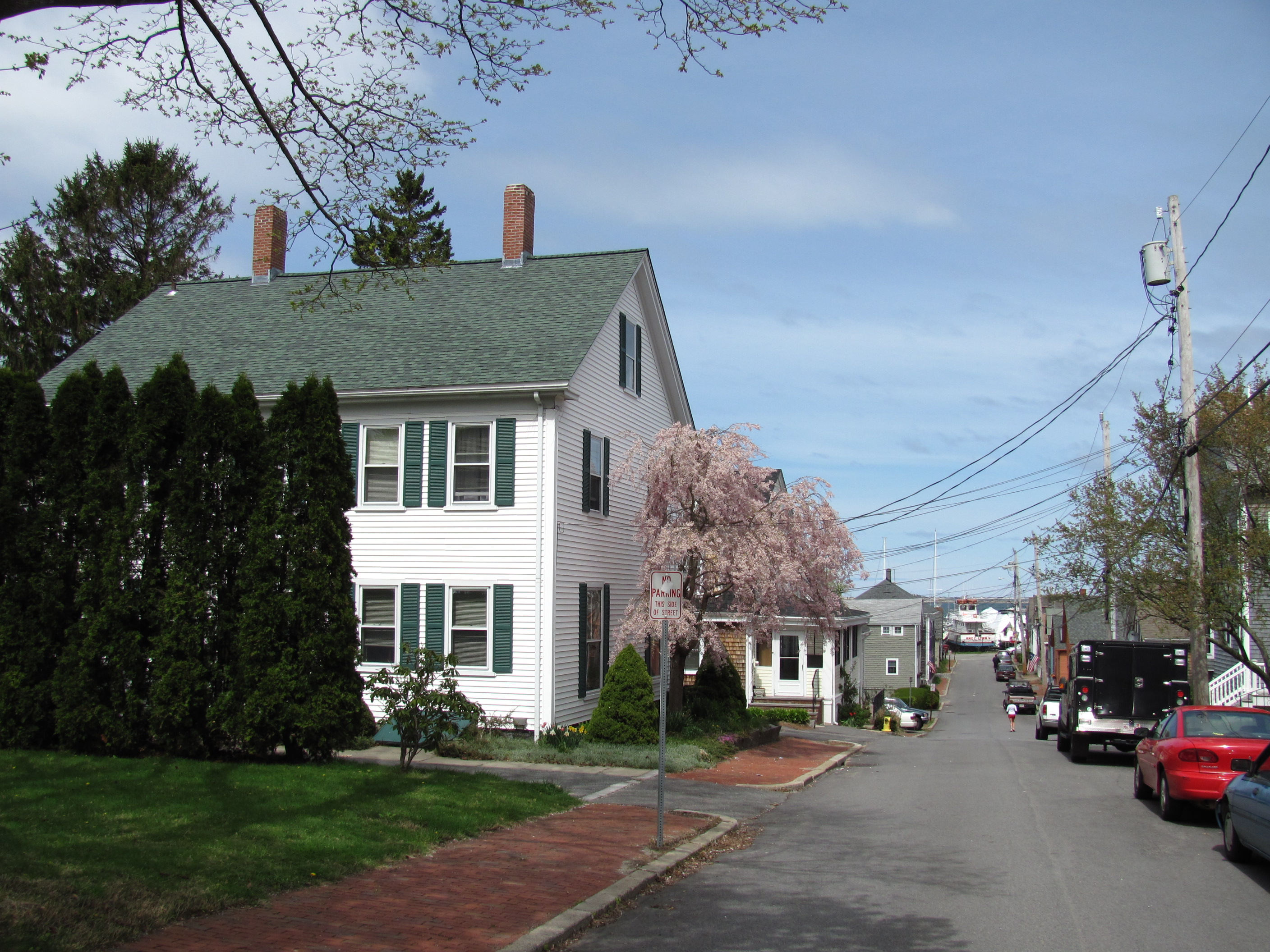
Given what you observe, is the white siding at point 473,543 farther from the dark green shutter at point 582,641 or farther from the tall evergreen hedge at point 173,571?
the tall evergreen hedge at point 173,571

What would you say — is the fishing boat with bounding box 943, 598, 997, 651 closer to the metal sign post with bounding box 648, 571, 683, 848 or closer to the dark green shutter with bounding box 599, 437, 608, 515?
the dark green shutter with bounding box 599, 437, 608, 515

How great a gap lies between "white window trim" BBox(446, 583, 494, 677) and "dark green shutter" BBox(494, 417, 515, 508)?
163 cm

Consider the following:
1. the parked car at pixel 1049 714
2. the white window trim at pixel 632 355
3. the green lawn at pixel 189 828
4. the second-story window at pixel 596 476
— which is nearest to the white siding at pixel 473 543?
the second-story window at pixel 596 476

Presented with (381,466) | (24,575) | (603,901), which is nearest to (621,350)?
(381,466)

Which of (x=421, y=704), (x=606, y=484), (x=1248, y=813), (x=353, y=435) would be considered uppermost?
(x=353, y=435)

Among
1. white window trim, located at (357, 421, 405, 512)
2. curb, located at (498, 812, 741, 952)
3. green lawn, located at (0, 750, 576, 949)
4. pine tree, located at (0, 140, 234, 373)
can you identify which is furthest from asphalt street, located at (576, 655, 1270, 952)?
pine tree, located at (0, 140, 234, 373)

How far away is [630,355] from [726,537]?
5.63m

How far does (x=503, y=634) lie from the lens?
63.0 feet

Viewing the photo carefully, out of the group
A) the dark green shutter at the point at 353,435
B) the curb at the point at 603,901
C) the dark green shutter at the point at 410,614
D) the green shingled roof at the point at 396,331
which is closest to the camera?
the curb at the point at 603,901

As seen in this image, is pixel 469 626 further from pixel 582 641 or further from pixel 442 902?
pixel 442 902

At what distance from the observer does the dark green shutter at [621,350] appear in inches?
898

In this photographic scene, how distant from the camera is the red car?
40.5 ft

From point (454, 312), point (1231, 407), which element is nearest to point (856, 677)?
point (1231, 407)

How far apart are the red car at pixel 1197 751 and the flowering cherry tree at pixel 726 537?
282 inches
